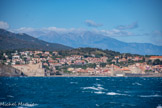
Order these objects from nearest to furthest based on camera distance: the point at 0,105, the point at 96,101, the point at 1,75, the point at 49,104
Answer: the point at 0,105
the point at 49,104
the point at 96,101
the point at 1,75

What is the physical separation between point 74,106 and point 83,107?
165 centimetres

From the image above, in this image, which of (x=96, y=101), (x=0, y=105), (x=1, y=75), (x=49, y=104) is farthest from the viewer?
(x=1, y=75)

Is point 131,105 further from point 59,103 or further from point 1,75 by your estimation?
point 1,75

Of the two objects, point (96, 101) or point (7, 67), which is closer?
point (96, 101)

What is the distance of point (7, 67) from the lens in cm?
19925

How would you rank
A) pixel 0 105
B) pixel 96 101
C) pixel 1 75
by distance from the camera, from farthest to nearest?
pixel 1 75, pixel 96 101, pixel 0 105

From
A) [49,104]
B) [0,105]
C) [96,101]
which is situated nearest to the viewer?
[0,105]

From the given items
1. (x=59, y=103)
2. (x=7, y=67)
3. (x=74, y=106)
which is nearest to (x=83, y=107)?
(x=74, y=106)

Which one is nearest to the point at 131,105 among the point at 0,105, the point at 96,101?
the point at 96,101

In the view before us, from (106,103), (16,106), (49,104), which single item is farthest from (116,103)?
(16,106)

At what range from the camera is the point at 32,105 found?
55.2 metres

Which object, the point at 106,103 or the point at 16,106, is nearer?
the point at 16,106

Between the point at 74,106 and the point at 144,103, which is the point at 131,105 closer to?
the point at 144,103

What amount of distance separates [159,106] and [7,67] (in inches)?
6064
